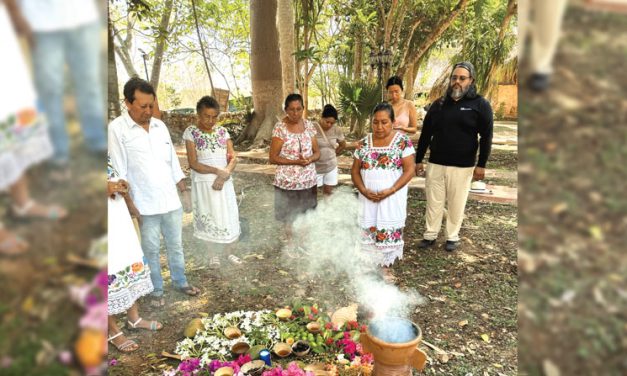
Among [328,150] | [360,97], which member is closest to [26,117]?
[328,150]

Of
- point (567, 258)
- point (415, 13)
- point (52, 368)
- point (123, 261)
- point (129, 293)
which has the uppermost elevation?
point (415, 13)

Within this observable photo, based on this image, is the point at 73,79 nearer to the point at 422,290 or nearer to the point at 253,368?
the point at 253,368

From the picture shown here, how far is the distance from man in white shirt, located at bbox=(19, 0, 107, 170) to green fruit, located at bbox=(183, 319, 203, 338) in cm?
231

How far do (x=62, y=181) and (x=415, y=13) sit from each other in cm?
1286

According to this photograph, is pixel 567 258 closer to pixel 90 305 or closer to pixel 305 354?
pixel 90 305

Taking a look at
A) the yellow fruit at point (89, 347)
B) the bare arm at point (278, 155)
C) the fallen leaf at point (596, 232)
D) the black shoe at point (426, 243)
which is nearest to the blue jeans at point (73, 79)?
the yellow fruit at point (89, 347)

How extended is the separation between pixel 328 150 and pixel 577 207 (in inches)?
150

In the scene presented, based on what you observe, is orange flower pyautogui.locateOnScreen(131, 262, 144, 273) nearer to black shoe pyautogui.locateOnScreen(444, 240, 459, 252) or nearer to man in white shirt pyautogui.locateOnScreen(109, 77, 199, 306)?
man in white shirt pyautogui.locateOnScreen(109, 77, 199, 306)

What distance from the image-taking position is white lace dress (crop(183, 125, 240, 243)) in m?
3.41

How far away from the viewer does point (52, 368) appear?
0.71 m

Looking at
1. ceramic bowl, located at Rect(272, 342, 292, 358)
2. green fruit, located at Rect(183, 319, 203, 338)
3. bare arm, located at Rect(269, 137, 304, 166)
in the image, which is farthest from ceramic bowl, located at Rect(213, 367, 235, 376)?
bare arm, located at Rect(269, 137, 304, 166)

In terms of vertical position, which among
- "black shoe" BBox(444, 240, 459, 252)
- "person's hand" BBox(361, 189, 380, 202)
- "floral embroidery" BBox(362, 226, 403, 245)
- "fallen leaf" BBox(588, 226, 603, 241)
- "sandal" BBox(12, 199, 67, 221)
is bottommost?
"black shoe" BBox(444, 240, 459, 252)

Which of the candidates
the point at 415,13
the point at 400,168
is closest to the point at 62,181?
the point at 400,168

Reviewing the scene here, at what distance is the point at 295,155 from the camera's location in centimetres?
372
